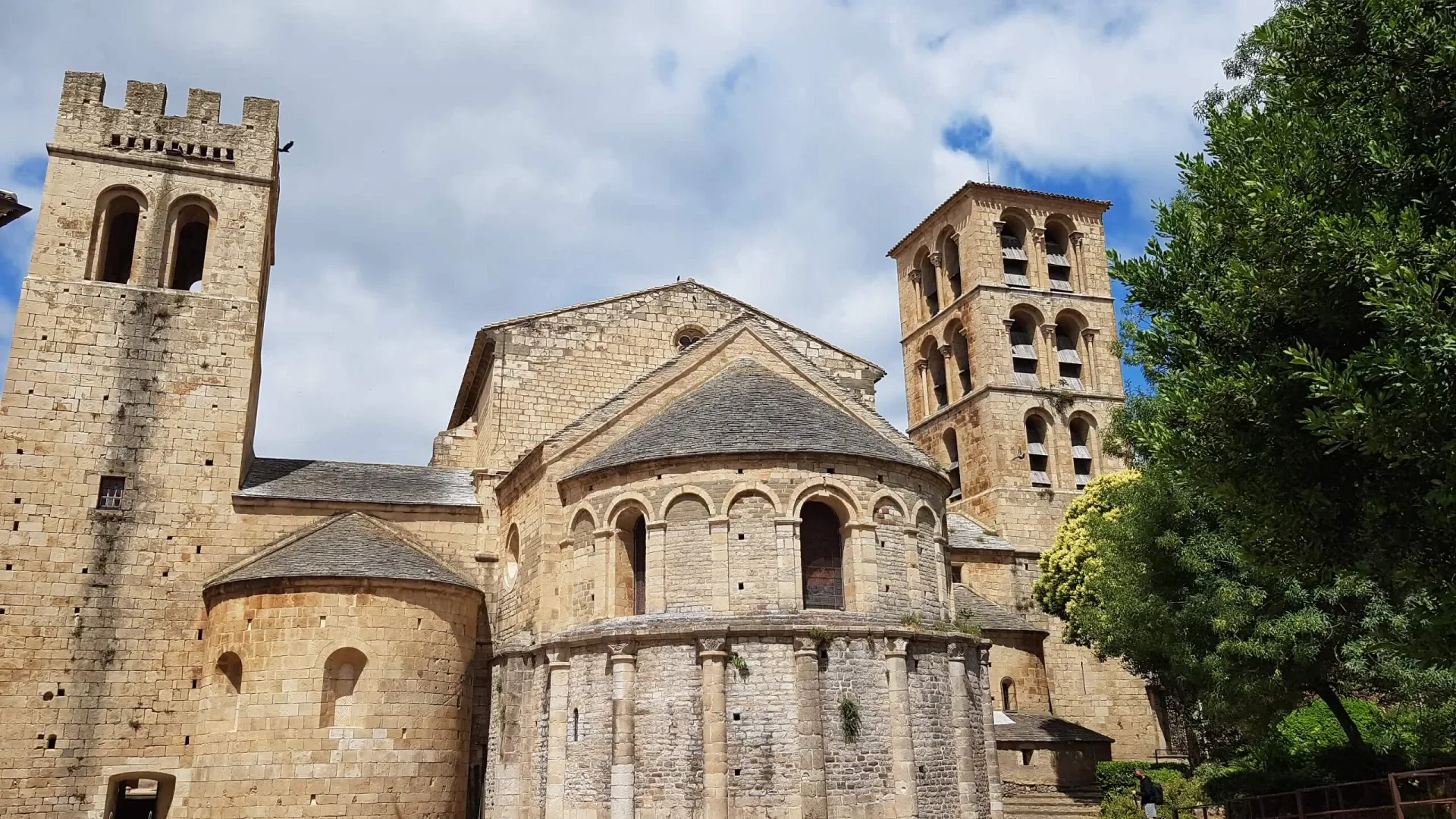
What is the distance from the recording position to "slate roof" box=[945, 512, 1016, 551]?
2988 centimetres

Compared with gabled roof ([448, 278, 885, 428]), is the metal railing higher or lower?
lower

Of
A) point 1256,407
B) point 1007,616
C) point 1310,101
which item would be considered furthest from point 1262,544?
point 1007,616

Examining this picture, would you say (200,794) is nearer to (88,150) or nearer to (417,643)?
(417,643)

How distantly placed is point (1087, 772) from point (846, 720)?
1202 cm

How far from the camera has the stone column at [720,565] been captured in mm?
17438

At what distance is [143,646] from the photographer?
2056cm

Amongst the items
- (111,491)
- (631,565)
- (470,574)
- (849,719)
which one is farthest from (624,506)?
(111,491)

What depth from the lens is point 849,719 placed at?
54.7 ft

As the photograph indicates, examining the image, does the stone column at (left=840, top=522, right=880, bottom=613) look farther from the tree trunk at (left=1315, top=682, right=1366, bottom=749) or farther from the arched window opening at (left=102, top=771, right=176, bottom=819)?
the arched window opening at (left=102, top=771, right=176, bottom=819)

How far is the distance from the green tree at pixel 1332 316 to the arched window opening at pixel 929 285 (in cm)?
2835

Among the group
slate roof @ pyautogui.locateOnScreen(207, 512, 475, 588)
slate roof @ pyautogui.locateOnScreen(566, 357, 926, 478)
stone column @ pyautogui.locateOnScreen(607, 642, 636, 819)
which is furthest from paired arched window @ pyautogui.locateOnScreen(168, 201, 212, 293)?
stone column @ pyautogui.locateOnScreen(607, 642, 636, 819)

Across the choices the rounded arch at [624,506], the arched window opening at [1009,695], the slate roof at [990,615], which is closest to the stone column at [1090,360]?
the slate roof at [990,615]

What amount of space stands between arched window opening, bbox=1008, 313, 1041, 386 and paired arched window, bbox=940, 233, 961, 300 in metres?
2.76

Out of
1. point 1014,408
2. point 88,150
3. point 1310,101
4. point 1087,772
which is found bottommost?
point 1087,772
